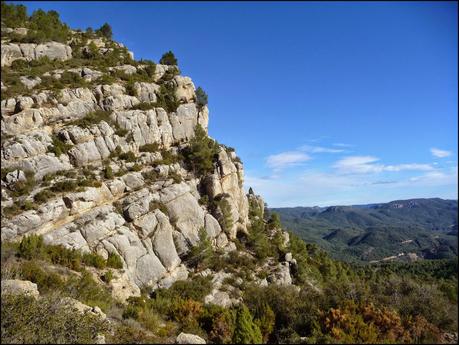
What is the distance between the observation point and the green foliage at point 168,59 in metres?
58.2

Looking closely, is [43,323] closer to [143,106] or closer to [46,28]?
[143,106]

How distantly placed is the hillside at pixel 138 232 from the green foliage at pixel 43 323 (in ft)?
0.21

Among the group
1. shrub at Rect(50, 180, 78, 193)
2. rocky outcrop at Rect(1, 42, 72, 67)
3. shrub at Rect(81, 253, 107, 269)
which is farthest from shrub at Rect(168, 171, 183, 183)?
rocky outcrop at Rect(1, 42, 72, 67)

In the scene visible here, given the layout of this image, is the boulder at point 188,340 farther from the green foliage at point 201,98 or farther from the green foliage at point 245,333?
the green foliage at point 201,98

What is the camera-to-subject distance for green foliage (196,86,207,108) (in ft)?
167

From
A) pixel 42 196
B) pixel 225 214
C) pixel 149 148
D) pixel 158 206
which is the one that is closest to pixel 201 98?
pixel 149 148

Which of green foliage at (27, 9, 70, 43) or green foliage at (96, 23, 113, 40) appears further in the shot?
green foliage at (96, 23, 113, 40)

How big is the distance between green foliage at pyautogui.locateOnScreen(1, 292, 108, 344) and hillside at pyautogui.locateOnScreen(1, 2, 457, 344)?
0.06m

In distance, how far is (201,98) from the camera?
50.9 metres

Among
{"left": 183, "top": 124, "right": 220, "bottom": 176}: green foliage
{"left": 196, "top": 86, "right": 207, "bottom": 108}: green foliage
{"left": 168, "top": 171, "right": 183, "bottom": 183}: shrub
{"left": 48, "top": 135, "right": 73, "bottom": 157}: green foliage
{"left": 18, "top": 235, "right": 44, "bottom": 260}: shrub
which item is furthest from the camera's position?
{"left": 196, "top": 86, "right": 207, "bottom": 108}: green foliage

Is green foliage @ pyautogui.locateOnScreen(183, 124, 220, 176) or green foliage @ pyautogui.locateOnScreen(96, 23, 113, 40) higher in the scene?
green foliage @ pyautogui.locateOnScreen(96, 23, 113, 40)

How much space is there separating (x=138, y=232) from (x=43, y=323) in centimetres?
1960

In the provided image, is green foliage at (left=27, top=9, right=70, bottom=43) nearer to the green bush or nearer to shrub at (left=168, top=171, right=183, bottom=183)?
the green bush

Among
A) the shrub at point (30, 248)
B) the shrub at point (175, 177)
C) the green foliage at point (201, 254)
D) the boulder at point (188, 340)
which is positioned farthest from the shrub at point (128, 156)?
the boulder at point (188, 340)
